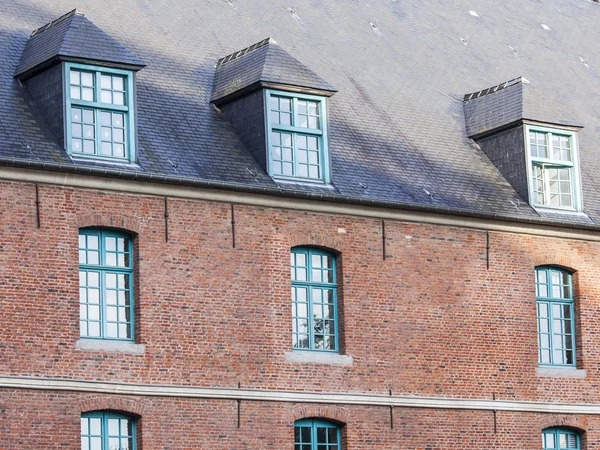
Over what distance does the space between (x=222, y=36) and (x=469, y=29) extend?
25.6 ft

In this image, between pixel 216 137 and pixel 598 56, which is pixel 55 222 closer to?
pixel 216 137

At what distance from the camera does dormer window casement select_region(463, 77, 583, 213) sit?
28.5 metres

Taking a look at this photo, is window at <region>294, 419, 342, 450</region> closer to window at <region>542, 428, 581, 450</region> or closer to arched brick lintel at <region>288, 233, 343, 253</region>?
arched brick lintel at <region>288, 233, 343, 253</region>

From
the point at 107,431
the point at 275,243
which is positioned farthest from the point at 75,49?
the point at 107,431

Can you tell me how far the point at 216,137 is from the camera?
25719mm

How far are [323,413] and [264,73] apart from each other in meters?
5.71

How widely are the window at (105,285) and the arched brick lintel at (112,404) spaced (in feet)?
3.28

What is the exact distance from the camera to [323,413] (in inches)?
970

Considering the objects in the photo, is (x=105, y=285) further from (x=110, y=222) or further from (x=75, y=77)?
(x=75, y=77)

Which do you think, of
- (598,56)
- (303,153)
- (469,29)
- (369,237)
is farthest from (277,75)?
(598,56)

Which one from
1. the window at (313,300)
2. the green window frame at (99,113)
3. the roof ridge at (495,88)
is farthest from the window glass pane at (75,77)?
the roof ridge at (495,88)

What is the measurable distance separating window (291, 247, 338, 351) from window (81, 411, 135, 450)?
10.9 feet

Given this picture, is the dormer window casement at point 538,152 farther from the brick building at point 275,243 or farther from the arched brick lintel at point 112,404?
the arched brick lintel at point 112,404

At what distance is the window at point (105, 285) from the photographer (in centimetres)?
2311
